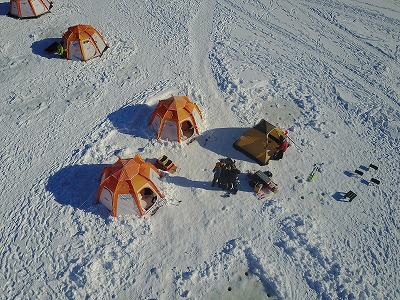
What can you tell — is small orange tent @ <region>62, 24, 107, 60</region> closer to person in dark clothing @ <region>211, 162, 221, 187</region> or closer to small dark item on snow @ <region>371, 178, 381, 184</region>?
person in dark clothing @ <region>211, 162, 221, 187</region>

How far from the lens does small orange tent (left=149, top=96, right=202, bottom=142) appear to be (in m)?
16.3

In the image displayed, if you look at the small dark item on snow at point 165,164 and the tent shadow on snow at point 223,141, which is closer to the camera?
the small dark item on snow at point 165,164

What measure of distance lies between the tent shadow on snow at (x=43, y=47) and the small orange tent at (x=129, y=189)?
10.0 meters

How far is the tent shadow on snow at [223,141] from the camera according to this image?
16406 mm

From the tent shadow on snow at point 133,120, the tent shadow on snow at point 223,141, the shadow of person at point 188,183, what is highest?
the tent shadow on snow at point 133,120

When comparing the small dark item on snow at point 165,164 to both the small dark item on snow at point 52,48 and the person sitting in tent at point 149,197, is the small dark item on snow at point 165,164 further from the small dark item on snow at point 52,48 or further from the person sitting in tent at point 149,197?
the small dark item on snow at point 52,48

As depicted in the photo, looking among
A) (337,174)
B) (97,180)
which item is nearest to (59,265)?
(97,180)

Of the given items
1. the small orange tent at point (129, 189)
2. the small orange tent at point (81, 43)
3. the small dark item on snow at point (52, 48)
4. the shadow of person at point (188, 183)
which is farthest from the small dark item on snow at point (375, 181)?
the small dark item on snow at point (52, 48)

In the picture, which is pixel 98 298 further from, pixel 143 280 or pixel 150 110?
pixel 150 110

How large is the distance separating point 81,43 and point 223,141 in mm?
9710

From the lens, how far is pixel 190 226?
1390cm

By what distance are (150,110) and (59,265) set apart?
837 cm

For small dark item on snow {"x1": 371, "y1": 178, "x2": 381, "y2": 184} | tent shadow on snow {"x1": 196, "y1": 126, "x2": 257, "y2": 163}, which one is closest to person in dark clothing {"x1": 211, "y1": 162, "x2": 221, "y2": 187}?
tent shadow on snow {"x1": 196, "y1": 126, "x2": 257, "y2": 163}

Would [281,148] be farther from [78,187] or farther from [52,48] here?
[52,48]
